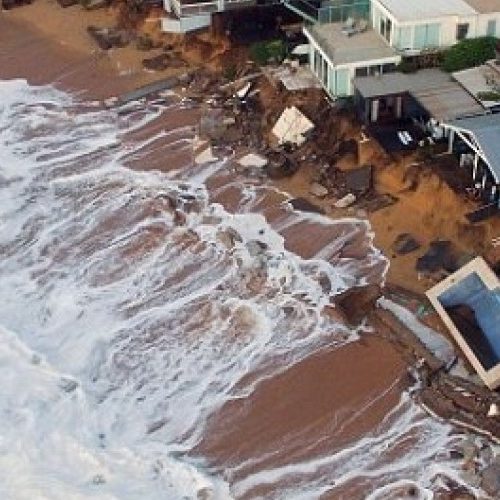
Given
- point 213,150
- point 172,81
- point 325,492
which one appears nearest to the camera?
point 325,492

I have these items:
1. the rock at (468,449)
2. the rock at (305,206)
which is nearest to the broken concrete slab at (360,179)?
the rock at (305,206)

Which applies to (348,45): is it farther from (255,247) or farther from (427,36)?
(255,247)

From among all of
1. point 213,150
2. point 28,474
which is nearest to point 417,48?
point 213,150

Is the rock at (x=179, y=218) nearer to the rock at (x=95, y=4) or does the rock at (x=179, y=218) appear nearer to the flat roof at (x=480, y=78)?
the flat roof at (x=480, y=78)

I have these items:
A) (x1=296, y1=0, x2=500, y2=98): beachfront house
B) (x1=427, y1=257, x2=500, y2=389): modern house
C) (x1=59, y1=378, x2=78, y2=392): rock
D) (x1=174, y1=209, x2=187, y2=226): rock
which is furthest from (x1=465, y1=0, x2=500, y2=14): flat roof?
(x1=59, y1=378, x2=78, y2=392): rock

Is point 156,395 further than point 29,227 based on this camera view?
No

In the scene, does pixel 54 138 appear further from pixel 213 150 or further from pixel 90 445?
pixel 90 445

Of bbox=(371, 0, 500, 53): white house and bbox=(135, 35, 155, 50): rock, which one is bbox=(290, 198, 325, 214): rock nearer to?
bbox=(371, 0, 500, 53): white house
